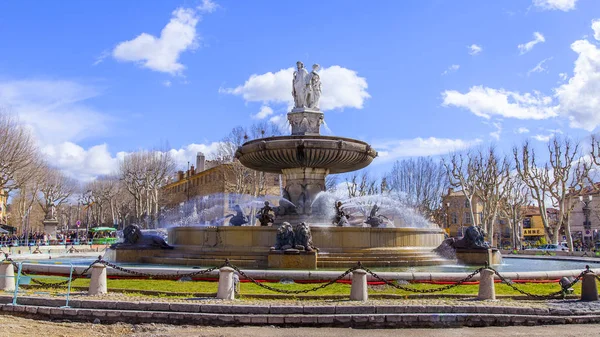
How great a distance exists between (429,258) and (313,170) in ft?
18.9

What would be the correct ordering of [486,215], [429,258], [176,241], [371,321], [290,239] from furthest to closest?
[486,215] → [176,241] → [429,258] → [290,239] → [371,321]

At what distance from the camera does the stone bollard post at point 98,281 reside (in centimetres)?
969

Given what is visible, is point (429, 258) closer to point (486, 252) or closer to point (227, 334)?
point (486, 252)

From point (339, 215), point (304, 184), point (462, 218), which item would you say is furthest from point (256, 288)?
point (462, 218)

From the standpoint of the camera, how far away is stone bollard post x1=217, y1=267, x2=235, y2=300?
9164mm

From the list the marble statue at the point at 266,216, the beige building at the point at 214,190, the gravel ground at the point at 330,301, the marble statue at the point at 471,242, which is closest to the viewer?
the gravel ground at the point at 330,301

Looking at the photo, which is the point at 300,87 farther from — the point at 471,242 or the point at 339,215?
the point at 471,242

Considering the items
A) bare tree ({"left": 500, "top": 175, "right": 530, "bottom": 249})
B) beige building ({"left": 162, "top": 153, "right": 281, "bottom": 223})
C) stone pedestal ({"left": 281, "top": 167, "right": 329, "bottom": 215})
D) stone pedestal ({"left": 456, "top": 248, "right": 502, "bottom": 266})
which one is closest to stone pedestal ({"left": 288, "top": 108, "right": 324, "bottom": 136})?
stone pedestal ({"left": 281, "top": 167, "right": 329, "bottom": 215})

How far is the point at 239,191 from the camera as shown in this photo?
42.5m

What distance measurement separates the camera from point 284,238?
13.8m

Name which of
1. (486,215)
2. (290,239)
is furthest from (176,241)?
(486,215)

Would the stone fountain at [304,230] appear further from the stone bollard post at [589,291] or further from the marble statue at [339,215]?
the stone bollard post at [589,291]

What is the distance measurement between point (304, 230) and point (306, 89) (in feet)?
26.4

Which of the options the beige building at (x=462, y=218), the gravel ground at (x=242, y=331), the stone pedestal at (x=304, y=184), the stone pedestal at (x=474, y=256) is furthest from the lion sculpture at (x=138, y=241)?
the beige building at (x=462, y=218)
